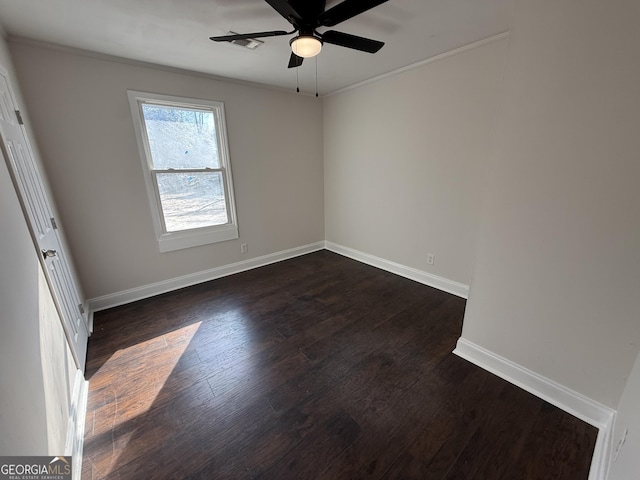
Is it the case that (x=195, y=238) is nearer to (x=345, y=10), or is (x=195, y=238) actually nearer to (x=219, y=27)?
(x=219, y=27)

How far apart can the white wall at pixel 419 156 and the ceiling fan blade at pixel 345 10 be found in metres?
1.66

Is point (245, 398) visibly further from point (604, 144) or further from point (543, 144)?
point (604, 144)

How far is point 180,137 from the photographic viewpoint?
3.00m

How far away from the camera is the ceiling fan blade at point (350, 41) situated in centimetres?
166

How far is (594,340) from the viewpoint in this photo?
144 cm

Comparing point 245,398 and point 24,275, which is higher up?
point 24,275

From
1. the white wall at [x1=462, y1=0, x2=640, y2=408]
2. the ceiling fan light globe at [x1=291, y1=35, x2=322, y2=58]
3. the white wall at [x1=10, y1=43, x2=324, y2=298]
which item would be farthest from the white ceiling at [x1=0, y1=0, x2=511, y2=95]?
the white wall at [x1=462, y1=0, x2=640, y2=408]

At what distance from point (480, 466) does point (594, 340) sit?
0.95m

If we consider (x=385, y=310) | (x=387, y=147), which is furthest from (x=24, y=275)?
(x=387, y=147)

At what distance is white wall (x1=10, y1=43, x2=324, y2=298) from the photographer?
2309 mm

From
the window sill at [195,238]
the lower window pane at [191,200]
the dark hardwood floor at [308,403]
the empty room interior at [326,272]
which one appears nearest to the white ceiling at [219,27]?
the empty room interior at [326,272]

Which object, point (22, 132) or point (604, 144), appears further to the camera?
point (22, 132)

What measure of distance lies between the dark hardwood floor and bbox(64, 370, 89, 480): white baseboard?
44 mm

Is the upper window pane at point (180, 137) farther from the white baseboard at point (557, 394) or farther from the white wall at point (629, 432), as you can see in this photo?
the white wall at point (629, 432)
